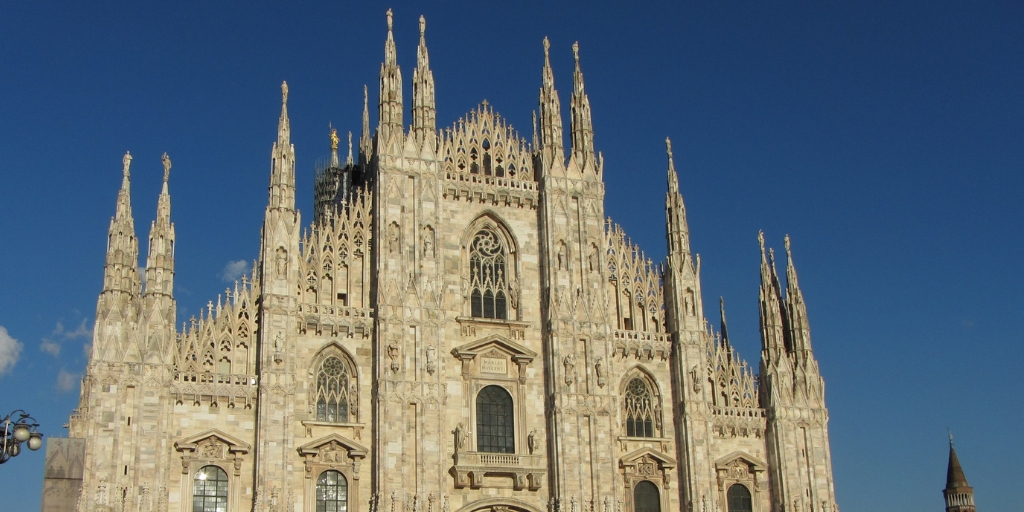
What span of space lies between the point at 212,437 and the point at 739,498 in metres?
19.8

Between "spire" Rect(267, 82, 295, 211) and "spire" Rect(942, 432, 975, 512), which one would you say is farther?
"spire" Rect(942, 432, 975, 512)

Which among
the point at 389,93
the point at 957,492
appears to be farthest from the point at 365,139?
the point at 957,492

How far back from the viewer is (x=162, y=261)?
125 ft

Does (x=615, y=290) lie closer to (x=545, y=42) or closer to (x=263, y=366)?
(x=545, y=42)

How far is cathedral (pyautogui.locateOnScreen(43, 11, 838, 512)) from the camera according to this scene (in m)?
36.8

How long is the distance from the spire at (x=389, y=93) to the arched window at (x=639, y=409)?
515 inches

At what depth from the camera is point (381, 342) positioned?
39469 mm

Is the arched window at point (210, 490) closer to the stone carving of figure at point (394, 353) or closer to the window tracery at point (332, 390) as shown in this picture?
the window tracery at point (332, 390)

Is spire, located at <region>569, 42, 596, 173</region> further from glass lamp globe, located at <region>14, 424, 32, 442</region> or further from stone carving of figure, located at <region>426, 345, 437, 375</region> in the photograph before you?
glass lamp globe, located at <region>14, 424, 32, 442</region>

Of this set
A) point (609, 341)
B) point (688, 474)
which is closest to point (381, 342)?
point (609, 341)

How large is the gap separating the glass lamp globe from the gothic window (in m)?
25.9

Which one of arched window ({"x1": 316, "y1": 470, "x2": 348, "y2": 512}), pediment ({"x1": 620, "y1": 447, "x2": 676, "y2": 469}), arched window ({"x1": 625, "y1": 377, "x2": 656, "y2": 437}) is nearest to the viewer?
arched window ({"x1": 316, "y1": 470, "x2": 348, "y2": 512})

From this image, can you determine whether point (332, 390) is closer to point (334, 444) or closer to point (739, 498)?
point (334, 444)

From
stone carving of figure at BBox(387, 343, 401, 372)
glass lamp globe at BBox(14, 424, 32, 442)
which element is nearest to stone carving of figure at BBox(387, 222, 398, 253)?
stone carving of figure at BBox(387, 343, 401, 372)
